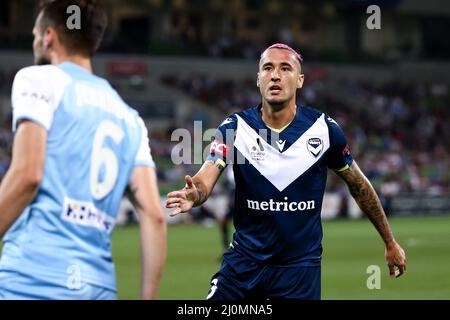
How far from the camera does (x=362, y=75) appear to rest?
177 ft

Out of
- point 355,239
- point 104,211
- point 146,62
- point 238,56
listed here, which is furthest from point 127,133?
point 238,56

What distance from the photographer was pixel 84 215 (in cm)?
464

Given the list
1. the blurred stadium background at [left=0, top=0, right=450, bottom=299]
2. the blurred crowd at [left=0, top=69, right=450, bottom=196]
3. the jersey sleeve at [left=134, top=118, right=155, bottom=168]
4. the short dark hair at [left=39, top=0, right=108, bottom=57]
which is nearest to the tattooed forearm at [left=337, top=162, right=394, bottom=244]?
the jersey sleeve at [left=134, top=118, right=155, bottom=168]

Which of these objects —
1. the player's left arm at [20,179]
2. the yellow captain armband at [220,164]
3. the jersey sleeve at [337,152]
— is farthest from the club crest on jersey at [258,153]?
the player's left arm at [20,179]

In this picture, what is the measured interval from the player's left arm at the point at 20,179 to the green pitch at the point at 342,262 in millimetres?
8808

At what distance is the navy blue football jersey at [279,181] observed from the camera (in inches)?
277

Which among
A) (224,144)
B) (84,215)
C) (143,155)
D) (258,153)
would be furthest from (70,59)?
(258,153)

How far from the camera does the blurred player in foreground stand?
4.48 metres

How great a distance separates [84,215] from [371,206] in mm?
3355

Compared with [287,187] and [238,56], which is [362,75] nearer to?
[238,56]

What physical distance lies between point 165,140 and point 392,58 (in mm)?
22883

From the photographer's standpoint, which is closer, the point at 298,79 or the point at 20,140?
the point at 20,140

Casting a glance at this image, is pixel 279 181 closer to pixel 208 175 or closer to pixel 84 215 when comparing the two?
pixel 208 175

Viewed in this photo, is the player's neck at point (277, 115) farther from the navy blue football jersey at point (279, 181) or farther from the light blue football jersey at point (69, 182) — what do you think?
the light blue football jersey at point (69, 182)
